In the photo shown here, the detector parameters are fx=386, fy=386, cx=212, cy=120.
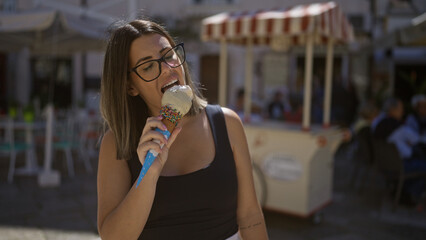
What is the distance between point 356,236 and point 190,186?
3.23m

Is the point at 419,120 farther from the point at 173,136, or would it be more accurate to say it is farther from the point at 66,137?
the point at 66,137

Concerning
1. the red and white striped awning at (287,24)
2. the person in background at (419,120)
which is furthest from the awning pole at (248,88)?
the person in background at (419,120)

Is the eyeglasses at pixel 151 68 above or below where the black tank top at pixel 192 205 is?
above

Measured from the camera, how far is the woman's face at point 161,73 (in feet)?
4.18

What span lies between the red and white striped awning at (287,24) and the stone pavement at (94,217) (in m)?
2.05

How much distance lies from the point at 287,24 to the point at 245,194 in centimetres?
280

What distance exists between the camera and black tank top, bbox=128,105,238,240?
1268 millimetres

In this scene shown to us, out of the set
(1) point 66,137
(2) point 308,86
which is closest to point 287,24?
(2) point 308,86

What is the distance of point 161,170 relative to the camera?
1261 millimetres

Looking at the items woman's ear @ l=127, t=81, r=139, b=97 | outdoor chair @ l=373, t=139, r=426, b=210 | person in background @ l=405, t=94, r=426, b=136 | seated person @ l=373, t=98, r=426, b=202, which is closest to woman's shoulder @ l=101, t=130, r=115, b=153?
woman's ear @ l=127, t=81, r=139, b=97

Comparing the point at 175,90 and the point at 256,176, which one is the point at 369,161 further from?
the point at 175,90

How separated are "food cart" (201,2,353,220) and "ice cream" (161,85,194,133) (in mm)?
2850

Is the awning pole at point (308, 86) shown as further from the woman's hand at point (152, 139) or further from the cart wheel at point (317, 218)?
the woman's hand at point (152, 139)

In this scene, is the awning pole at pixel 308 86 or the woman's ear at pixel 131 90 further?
the awning pole at pixel 308 86
